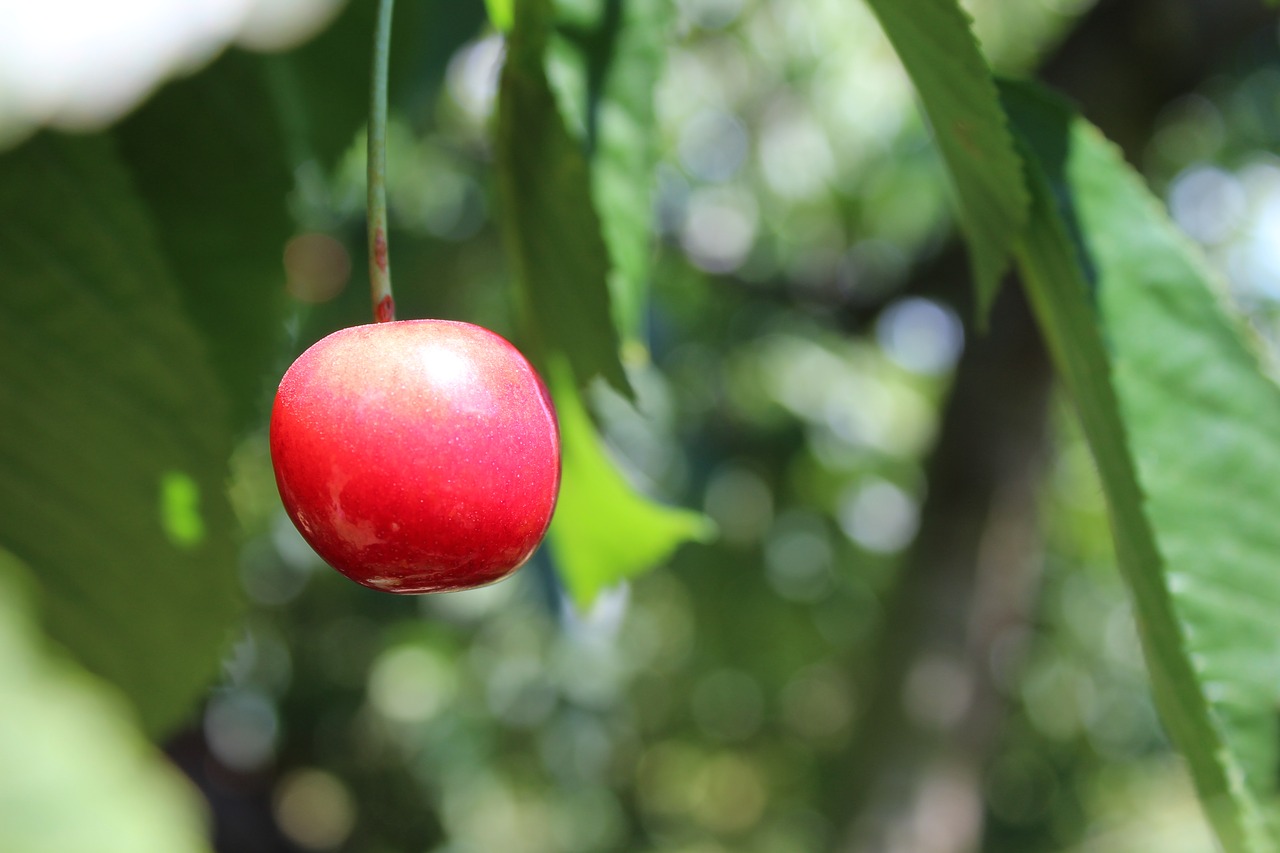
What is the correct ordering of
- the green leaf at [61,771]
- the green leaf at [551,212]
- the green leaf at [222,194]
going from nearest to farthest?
the green leaf at [61,771] → the green leaf at [551,212] → the green leaf at [222,194]

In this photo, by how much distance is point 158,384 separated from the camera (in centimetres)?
58

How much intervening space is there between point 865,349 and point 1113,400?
2.69 metres

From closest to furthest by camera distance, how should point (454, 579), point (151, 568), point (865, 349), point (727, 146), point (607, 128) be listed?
point (454, 579) < point (607, 128) < point (151, 568) < point (727, 146) < point (865, 349)

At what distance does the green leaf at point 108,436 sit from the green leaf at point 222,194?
0.08 metres

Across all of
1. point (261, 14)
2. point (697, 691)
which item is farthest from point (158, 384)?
point (697, 691)

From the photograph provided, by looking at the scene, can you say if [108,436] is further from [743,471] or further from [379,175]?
[743,471]

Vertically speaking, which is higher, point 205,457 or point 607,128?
point 607,128

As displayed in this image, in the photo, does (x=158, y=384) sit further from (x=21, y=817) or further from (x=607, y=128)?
(x=21, y=817)

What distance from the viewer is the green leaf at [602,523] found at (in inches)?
27.6

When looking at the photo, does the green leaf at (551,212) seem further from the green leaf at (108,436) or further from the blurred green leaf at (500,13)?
the green leaf at (108,436)

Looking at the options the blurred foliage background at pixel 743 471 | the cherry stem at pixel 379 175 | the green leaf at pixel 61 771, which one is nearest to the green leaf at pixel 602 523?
the blurred foliage background at pixel 743 471

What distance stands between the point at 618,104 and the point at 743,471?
2159mm

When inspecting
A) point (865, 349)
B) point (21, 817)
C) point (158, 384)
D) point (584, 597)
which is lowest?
point (865, 349)

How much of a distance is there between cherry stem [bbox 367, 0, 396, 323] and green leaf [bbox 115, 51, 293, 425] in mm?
274
